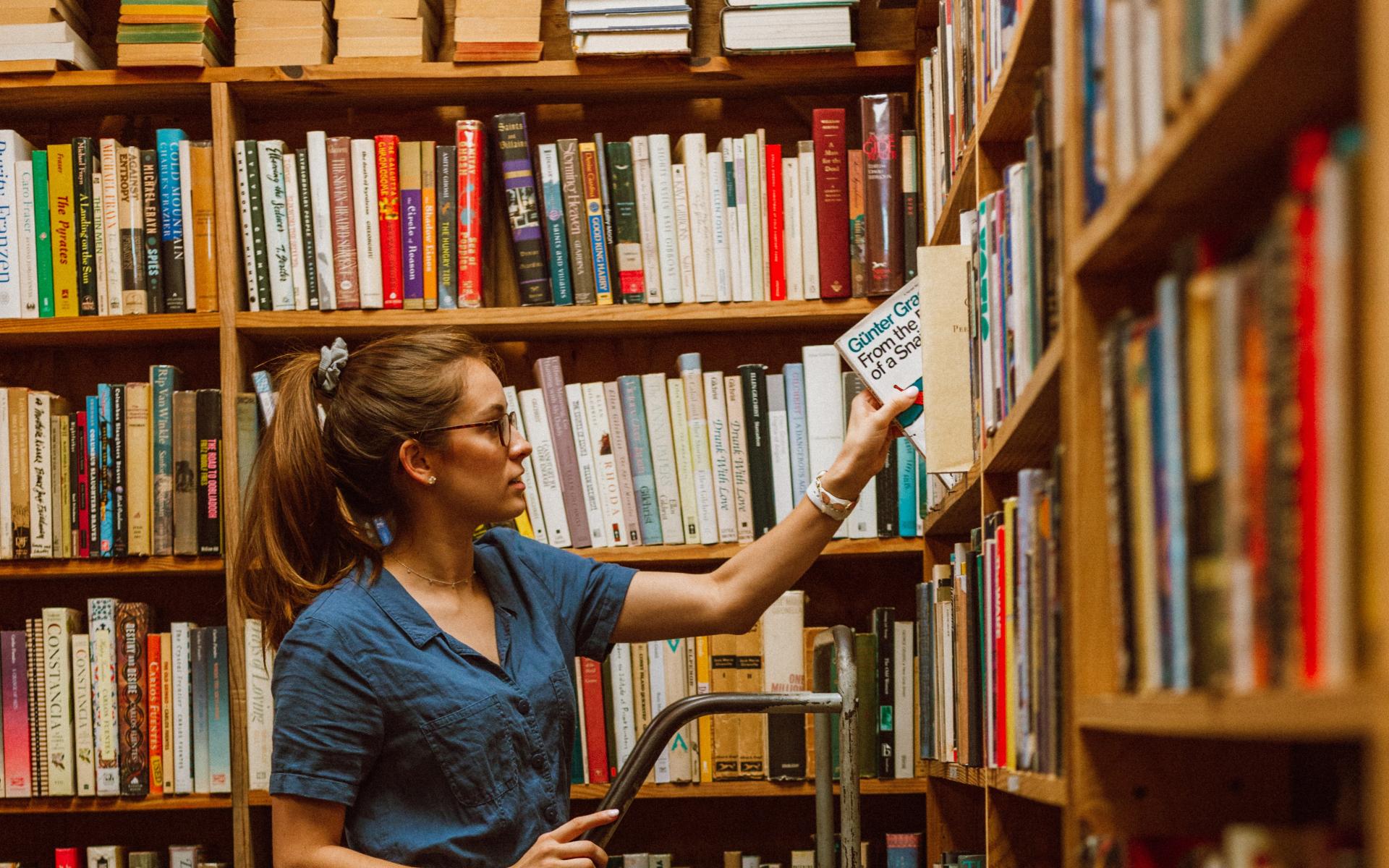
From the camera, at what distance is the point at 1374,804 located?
1.35 feet

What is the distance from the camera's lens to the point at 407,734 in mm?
1454

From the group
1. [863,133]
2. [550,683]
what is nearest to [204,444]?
[550,683]

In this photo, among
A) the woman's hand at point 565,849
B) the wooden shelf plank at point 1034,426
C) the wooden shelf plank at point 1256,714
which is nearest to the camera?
the wooden shelf plank at point 1256,714

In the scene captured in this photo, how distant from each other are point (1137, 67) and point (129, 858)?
210 centimetres

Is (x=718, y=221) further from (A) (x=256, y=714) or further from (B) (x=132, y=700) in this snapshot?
(B) (x=132, y=700)

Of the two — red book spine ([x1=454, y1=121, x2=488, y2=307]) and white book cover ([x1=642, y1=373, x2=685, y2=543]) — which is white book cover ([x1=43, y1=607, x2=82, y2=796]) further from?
white book cover ([x1=642, y1=373, x2=685, y2=543])

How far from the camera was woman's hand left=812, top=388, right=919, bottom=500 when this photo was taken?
147 cm

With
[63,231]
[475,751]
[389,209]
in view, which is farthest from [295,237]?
[475,751]

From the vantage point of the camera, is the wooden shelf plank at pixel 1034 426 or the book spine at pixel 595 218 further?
the book spine at pixel 595 218

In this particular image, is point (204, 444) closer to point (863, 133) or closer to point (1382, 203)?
point (863, 133)

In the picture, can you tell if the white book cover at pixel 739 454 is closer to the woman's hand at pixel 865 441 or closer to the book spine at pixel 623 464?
the book spine at pixel 623 464

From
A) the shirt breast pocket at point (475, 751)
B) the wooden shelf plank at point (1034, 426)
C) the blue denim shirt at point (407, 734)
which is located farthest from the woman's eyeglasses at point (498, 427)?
the wooden shelf plank at point (1034, 426)

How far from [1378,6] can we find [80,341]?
7.51 feet

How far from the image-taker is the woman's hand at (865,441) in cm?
147
